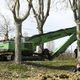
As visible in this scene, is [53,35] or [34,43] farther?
[53,35]

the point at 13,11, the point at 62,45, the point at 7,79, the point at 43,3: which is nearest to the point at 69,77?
the point at 7,79

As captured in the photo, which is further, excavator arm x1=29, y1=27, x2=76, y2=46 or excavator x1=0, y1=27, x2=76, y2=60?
excavator arm x1=29, y1=27, x2=76, y2=46

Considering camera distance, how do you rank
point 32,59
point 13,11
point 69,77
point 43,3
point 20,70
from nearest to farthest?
point 69,77, point 20,70, point 13,11, point 32,59, point 43,3

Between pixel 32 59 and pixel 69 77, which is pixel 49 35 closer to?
pixel 32 59

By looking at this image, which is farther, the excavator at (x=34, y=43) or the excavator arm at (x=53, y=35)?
the excavator arm at (x=53, y=35)

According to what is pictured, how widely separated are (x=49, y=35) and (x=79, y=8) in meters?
7.25

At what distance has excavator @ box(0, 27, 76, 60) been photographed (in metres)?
33.7

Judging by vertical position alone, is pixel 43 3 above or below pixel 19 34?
above

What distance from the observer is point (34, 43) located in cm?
3528

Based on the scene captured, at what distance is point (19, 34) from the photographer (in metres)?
28.6

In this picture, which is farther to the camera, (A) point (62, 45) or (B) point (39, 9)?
(B) point (39, 9)

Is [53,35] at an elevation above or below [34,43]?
above

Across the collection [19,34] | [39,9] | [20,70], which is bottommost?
[20,70]

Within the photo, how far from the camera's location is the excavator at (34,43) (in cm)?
3372
